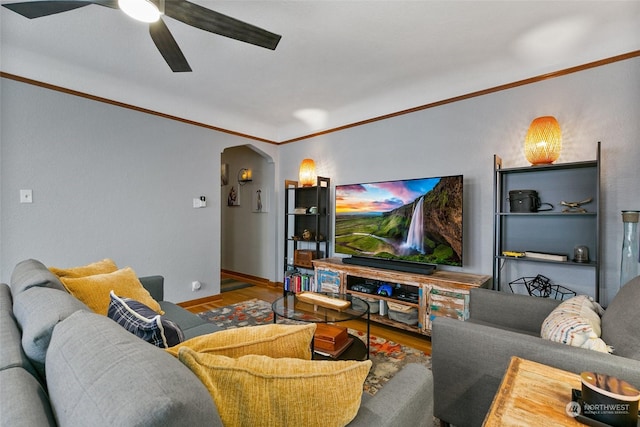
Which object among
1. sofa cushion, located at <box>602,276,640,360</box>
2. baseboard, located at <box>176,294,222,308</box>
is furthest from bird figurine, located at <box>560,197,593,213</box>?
baseboard, located at <box>176,294,222,308</box>

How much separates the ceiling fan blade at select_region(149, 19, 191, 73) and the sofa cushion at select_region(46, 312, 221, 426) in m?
1.72

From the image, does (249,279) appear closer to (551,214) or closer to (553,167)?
(551,214)

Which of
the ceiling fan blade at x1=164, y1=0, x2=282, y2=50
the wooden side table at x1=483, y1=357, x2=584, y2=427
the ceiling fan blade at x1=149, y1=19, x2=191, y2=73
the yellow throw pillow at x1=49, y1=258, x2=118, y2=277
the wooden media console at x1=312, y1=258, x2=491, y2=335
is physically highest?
the ceiling fan blade at x1=164, y1=0, x2=282, y2=50

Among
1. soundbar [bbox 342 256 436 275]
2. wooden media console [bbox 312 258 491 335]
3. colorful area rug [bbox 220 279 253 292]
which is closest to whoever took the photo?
wooden media console [bbox 312 258 491 335]

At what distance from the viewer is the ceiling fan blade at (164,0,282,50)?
162cm

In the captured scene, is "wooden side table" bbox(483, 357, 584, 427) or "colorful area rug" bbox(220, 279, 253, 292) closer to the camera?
"wooden side table" bbox(483, 357, 584, 427)

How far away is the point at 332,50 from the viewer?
2.59 m

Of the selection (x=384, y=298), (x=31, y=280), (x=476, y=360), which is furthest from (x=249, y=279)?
(x=476, y=360)

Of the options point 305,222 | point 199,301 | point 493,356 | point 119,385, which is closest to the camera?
point 119,385

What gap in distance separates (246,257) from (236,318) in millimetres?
2139

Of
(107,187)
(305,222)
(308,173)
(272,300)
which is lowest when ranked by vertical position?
(272,300)

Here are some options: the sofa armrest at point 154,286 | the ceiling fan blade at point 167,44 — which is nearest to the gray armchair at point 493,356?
the sofa armrest at point 154,286

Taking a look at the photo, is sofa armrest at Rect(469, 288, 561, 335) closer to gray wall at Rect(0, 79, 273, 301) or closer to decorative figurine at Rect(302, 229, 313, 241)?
decorative figurine at Rect(302, 229, 313, 241)

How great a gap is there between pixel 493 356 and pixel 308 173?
318 cm
